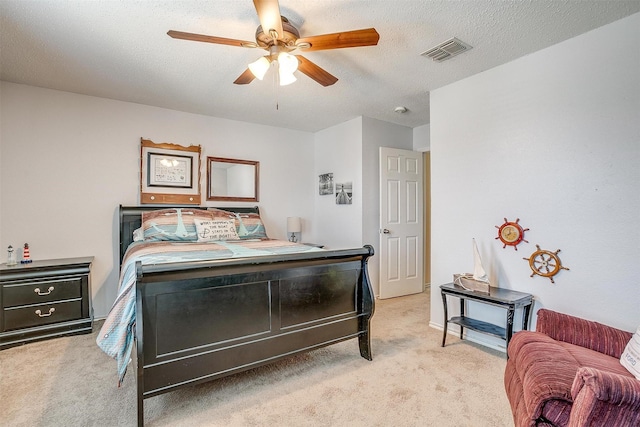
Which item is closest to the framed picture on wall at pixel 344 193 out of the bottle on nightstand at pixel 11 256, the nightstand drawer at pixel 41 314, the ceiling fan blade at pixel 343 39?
the ceiling fan blade at pixel 343 39

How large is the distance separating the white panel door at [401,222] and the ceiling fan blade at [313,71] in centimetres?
197

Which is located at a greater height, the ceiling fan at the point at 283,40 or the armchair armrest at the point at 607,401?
the ceiling fan at the point at 283,40

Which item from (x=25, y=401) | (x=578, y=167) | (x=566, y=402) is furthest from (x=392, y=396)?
(x=25, y=401)

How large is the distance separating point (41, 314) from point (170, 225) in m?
1.36

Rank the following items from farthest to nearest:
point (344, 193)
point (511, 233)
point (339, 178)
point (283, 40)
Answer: point (339, 178)
point (344, 193)
point (511, 233)
point (283, 40)

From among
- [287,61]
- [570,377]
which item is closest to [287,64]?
[287,61]

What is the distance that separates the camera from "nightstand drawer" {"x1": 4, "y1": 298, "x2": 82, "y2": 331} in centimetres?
279

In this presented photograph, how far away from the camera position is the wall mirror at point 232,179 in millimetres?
4250

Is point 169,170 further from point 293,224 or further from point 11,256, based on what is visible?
point 293,224

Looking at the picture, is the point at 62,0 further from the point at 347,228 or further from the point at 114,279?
the point at 347,228

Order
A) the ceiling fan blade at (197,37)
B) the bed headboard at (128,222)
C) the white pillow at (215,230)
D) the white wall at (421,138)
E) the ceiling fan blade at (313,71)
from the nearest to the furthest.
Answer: the ceiling fan blade at (197,37) → the ceiling fan blade at (313,71) → the white pillow at (215,230) → the bed headboard at (128,222) → the white wall at (421,138)

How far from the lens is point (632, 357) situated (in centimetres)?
146

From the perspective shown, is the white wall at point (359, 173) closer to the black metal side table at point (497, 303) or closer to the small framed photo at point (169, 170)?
the black metal side table at point (497, 303)

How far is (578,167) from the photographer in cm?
231
